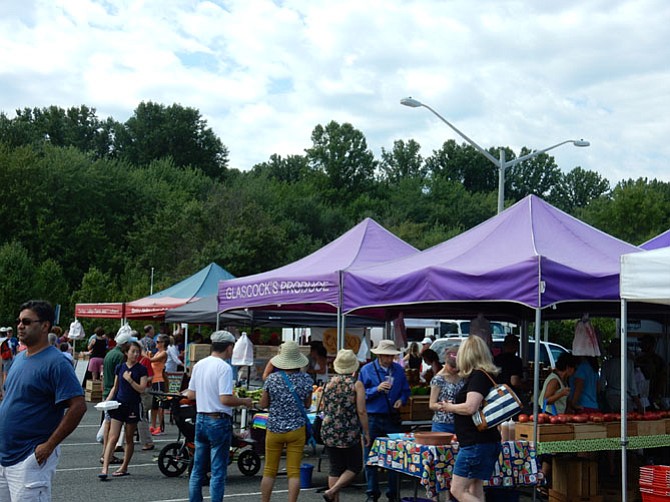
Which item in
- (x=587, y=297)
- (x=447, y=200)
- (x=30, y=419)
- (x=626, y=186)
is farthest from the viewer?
(x=447, y=200)

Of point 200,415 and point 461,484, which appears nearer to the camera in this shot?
point 461,484

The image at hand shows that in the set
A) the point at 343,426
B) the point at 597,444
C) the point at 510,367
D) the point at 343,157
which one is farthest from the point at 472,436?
the point at 343,157

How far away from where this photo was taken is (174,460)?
40.0 feet

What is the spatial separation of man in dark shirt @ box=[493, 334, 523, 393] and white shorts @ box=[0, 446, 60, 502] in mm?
7853

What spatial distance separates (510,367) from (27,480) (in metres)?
8.15

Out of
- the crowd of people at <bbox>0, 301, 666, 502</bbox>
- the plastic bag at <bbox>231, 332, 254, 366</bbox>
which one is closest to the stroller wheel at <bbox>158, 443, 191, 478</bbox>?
the crowd of people at <bbox>0, 301, 666, 502</bbox>

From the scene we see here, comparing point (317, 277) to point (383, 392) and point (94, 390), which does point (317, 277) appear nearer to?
point (383, 392)

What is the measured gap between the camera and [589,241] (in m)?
11.6

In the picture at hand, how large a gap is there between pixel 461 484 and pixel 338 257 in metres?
7.44

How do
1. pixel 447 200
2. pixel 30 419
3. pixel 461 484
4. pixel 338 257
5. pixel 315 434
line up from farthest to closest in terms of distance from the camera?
pixel 447 200 → pixel 338 257 → pixel 315 434 → pixel 461 484 → pixel 30 419

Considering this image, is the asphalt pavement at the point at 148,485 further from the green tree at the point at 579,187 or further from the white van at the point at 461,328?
the green tree at the point at 579,187

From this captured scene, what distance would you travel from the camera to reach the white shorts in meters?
5.43

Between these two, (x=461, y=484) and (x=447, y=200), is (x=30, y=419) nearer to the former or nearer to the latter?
(x=461, y=484)

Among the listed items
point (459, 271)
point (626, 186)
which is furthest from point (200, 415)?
point (626, 186)
